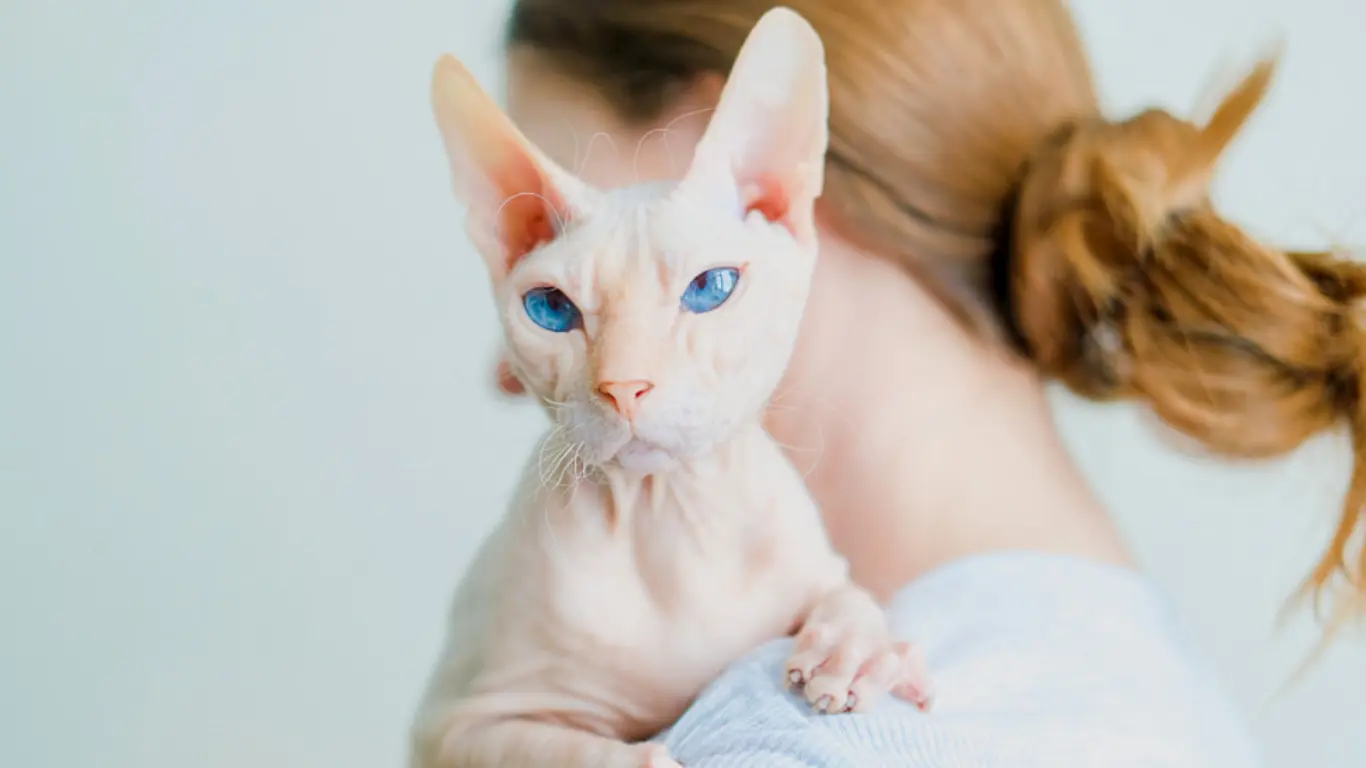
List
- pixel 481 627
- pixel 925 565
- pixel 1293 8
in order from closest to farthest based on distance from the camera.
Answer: pixel 481 627
pixel 925 565
pixel 1293 8

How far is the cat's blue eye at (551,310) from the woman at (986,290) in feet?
0.44

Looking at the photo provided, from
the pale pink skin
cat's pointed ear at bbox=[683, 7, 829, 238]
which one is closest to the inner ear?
cat's pointed ear at bbox=[683, 7, 829, 238]

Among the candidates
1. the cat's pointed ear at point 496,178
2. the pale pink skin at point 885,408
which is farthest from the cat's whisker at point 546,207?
the pale pink skin at point 885,408

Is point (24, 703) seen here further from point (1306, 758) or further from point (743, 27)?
point (1306, 758)

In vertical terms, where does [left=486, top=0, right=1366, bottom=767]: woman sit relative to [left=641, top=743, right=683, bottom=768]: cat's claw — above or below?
above

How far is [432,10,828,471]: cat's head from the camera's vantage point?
42cm

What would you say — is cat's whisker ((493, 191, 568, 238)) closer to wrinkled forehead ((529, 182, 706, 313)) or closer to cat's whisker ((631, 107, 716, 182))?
wrinkled forehead ((529, 182, 706, 313))

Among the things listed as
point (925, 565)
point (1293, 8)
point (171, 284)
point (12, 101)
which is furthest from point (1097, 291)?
point (12, 101)

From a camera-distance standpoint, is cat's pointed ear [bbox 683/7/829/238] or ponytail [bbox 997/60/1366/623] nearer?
cat's pointed ear [bbox 683/7/829/238]

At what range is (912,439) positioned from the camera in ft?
2.00

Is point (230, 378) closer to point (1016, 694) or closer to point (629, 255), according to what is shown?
point (629, 255)

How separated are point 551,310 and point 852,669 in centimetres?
17

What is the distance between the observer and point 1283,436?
1.98 ft

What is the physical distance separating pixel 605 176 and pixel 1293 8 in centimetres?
48
